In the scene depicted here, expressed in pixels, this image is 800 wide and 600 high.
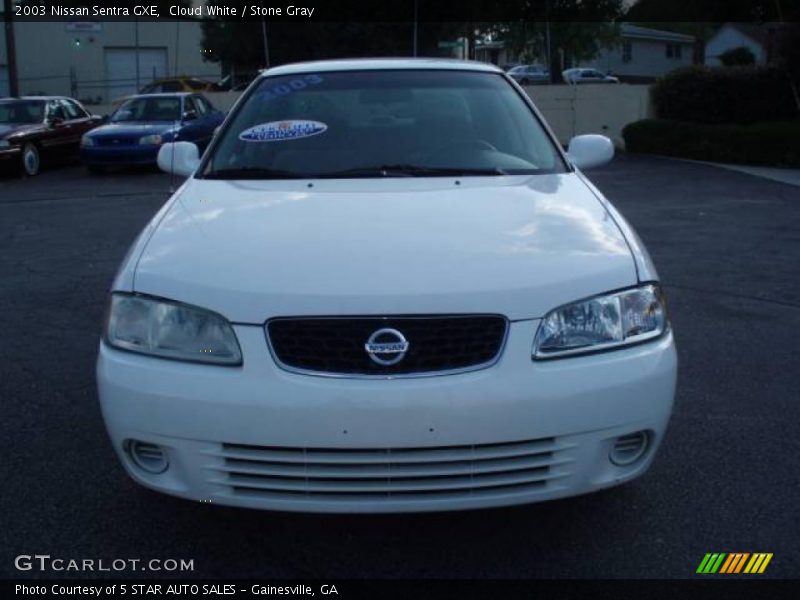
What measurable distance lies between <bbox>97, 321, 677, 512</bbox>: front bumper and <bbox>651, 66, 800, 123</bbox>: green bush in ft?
57.2

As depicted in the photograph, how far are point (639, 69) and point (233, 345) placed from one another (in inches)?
2182

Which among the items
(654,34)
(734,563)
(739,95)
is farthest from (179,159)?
(654,34)

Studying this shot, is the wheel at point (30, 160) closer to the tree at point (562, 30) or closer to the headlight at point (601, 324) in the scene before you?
the headlight at point (601, 324)

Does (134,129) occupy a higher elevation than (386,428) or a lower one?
higher

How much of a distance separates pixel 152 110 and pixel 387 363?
16.0 m

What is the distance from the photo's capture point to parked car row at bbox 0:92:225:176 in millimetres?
16719

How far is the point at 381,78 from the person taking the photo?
4906 mm

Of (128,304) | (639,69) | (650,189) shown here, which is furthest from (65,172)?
(639,69)

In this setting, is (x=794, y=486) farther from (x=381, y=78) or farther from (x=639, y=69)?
(x=639, y=69)

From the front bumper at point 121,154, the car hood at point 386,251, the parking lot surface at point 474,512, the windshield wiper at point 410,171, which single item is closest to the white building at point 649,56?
the front bumper at point 121,154

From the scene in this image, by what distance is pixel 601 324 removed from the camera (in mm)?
3119

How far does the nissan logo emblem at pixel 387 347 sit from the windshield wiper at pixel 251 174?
1.54 metres

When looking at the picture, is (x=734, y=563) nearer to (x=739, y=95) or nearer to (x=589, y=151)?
(x=589, y=151)

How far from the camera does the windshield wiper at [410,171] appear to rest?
427 centimetres
